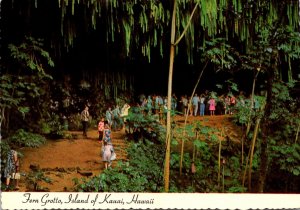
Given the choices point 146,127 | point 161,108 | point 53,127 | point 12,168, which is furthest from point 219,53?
point 12,168

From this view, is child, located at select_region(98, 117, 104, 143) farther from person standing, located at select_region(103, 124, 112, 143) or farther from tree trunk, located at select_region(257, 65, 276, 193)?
tree trunk, located at select_region(257, 65, 276, 193)

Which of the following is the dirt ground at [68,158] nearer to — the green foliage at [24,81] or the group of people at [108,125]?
the group of people at [108,125]

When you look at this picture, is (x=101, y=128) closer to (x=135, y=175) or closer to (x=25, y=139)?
(x=135, y=175)

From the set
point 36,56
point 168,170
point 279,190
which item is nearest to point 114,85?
point 36,56

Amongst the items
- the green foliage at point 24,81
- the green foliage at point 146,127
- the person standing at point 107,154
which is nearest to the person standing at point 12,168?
the green foliage at point 24,81

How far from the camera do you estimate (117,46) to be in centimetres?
502

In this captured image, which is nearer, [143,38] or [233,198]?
[233,198]

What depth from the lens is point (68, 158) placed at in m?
4.24

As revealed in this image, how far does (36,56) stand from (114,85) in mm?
946

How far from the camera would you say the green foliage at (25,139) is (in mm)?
4176

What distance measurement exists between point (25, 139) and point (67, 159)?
0.46 m

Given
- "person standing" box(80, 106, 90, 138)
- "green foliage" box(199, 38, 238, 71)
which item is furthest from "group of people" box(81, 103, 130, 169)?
"green foliage" box(199, 38, 238, 71)

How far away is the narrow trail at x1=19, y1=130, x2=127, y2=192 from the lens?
4.09 m

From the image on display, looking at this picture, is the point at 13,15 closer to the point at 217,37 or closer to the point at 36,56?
the point at 36,56
